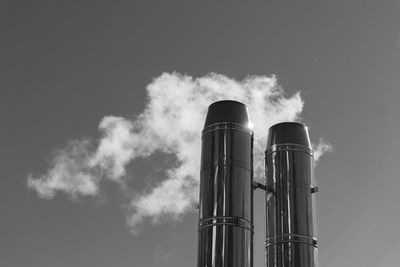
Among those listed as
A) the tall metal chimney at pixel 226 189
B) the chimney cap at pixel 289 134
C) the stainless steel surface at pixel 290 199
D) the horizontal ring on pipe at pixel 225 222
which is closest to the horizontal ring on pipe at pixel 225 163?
the tall metal chimney at pixel 226 189

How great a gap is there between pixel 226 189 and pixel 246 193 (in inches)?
25.9

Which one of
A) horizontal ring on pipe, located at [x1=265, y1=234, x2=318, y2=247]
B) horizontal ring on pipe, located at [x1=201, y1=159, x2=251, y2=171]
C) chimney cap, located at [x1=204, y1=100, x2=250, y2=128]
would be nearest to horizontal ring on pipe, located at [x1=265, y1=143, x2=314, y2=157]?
chimney cap, located at [x1=204, y1=100, x2=250, y2=128]

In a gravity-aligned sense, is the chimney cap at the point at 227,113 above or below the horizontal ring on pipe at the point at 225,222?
above

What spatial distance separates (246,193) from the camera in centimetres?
1720

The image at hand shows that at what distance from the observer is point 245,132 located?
1778 centimetres

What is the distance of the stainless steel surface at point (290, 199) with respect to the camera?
714 inches

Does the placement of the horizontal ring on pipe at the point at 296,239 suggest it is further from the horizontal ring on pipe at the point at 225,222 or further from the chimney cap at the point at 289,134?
the chimney cap at the point at 289,134

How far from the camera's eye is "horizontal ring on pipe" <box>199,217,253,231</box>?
648 inches

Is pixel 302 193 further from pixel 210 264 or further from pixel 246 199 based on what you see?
pixel 210 264

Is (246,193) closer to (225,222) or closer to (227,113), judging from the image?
(225,222)

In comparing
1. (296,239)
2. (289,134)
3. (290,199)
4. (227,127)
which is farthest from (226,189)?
(289,134)

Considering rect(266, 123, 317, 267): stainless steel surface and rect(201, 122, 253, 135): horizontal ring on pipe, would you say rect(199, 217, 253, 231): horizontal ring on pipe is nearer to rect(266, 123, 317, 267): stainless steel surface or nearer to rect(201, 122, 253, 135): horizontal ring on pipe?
rect(266, 123, 317, 267): stainless steel surface

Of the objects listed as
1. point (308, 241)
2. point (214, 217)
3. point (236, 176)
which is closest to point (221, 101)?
point (236, 176)

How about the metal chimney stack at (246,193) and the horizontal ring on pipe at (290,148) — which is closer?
the metal chimney stack at (246,193)
